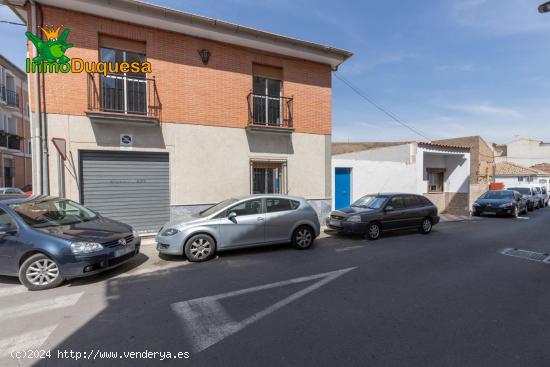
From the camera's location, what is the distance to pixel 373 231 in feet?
27.9

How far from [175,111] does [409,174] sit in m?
11.0

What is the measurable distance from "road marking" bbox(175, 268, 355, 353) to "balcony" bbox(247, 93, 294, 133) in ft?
21.1

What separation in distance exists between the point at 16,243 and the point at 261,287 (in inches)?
160

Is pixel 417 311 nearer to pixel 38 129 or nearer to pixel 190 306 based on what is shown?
pixel 190 306

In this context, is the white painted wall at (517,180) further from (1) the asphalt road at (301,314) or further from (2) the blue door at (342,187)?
(1) the asphalt road at (301,314)

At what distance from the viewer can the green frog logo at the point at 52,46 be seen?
7418 mm

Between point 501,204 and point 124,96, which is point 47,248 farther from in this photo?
point 501,204

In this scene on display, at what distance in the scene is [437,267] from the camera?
5703 millimetres

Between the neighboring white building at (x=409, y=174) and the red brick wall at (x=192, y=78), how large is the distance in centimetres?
260

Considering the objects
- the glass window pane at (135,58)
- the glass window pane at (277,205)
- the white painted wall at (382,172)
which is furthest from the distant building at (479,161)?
the glass window pane at (135,58)

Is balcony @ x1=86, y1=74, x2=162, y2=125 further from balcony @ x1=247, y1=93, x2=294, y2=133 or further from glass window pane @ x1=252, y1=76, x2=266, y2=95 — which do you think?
glass window pane @ x1=252, y1=76, x2=266, y2=95

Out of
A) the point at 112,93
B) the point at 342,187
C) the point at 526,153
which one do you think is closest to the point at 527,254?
the point at 342,187

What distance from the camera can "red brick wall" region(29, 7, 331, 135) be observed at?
7781 mm

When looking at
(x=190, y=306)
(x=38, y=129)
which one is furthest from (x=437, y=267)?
(x=38, y=129)
